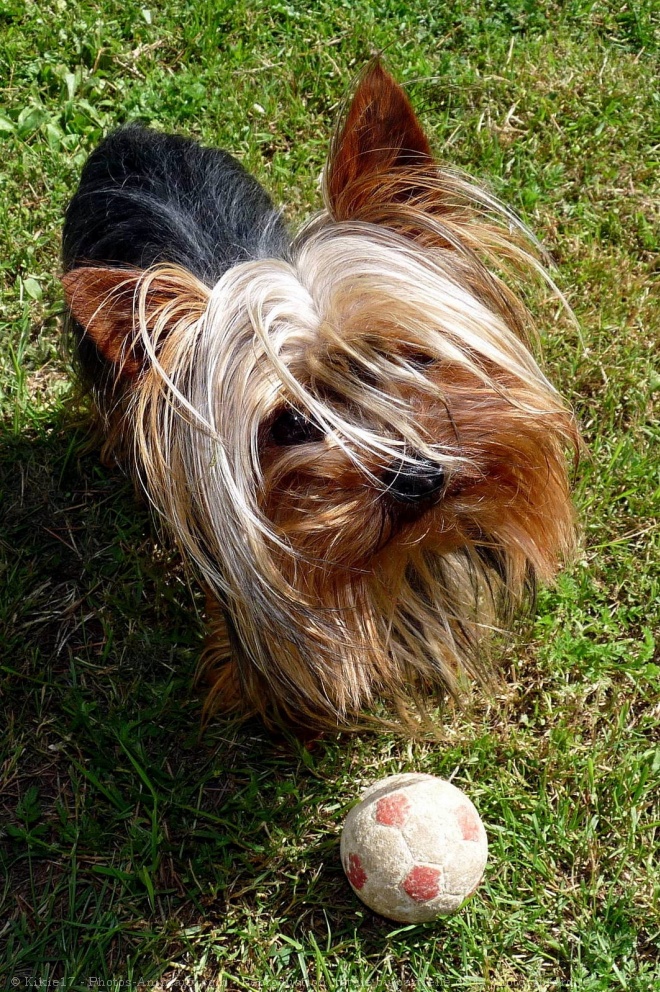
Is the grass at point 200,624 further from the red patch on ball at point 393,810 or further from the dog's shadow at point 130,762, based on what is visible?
the red patch on ball at point 393,810

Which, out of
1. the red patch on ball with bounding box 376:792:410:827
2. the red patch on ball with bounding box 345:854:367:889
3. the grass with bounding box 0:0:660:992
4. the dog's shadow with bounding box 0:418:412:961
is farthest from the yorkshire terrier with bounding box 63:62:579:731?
the grass with bounding box 0:0:660:992

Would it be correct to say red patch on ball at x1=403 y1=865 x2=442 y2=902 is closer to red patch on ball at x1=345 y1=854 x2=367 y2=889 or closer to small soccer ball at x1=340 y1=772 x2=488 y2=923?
small soccer ball at x1=340 y1=772 x2=488 y2=923

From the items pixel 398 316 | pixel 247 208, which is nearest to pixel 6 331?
pixel 247 208

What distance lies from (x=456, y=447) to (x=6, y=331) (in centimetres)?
216

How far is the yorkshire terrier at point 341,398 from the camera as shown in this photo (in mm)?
2045

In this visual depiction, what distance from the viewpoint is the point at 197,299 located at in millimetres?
2215

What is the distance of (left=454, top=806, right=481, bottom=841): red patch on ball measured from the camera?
237cm

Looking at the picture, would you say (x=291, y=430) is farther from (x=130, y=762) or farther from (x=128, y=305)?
(x=130, y=762)

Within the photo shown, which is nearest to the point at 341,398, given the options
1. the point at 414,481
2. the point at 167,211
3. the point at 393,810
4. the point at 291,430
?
the point at 291,430

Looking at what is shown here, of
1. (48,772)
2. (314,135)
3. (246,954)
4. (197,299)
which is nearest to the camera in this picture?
(197,299)

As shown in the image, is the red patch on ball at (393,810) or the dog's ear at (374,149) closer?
the dog's ear at (374,149)

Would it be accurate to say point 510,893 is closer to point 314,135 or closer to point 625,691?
point 625,691

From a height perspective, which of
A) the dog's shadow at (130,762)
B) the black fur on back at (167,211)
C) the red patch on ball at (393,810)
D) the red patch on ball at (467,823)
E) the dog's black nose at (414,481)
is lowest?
the dog's shadow at (130,762)

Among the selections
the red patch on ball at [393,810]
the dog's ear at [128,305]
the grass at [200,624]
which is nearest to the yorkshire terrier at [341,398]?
the dog's ear at [128,305]
